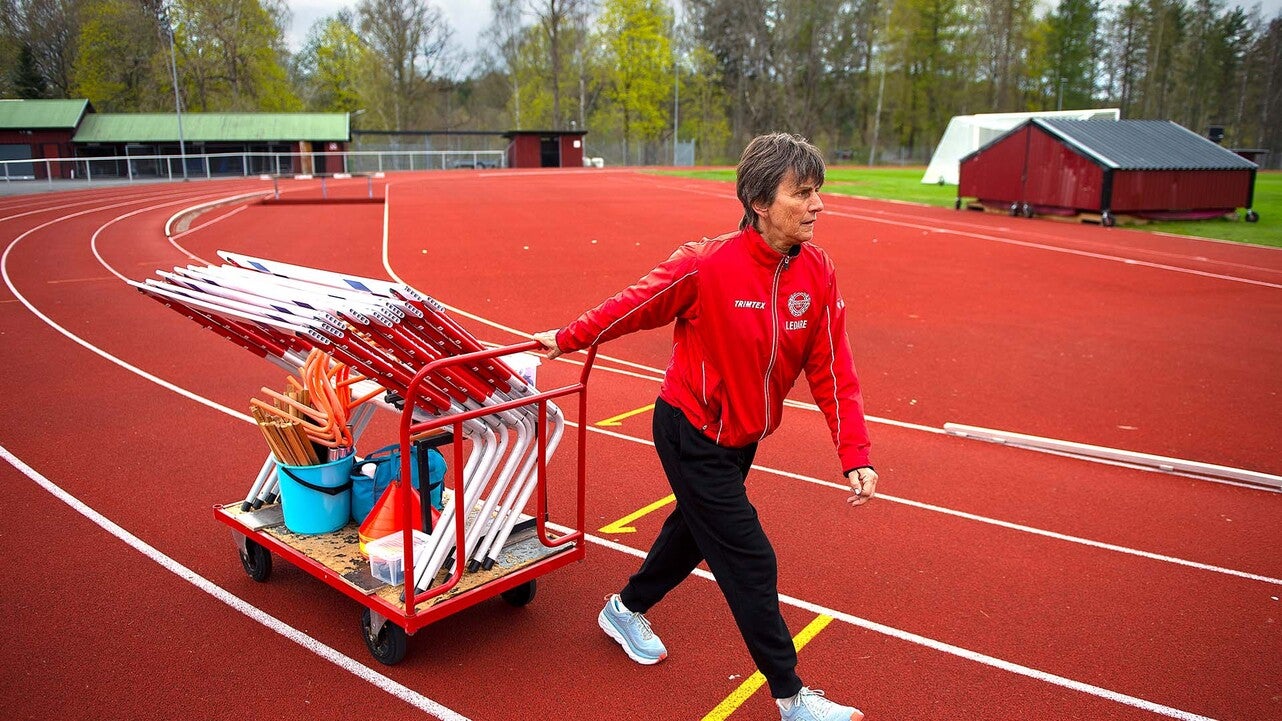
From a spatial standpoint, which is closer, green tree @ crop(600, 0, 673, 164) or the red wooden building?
the red wooden building

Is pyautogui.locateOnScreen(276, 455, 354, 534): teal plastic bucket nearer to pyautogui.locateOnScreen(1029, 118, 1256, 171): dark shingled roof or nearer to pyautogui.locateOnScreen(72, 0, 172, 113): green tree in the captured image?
pyautogui.locateOnScreen(1029, 118, 1256, 171): dark shingled roof

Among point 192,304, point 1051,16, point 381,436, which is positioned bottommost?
point 381,436

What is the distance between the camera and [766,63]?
71.4 meters

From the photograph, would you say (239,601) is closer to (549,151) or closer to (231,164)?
(231,164)

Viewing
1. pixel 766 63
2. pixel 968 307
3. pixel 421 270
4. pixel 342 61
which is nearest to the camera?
Result: pixel 968 307

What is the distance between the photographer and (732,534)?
10.4ft

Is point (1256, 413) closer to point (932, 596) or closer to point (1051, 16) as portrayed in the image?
point (932, 596)

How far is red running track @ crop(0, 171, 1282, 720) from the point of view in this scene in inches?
143

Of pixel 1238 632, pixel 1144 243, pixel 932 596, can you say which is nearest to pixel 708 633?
pixel 932 596

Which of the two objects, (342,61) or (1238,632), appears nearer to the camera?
(1238,632)

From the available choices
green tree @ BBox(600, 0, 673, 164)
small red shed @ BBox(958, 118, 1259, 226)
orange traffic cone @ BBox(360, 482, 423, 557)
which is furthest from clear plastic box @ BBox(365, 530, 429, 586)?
green tree @ BBox(600, 0, 673, 164)

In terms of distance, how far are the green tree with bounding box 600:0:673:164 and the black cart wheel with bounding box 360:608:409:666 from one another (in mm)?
68514

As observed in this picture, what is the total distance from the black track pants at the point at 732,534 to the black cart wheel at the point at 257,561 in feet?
7.66

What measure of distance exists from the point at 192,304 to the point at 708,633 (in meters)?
2.73
